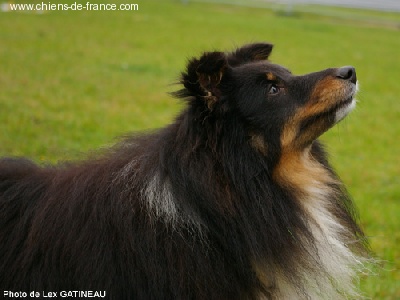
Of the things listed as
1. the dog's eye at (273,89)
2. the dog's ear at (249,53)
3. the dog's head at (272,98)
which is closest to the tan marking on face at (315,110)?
the dog's head at (272,98)

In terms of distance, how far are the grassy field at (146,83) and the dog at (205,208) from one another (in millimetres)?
522

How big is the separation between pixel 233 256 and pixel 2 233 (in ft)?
4.56

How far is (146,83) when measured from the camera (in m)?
12.7

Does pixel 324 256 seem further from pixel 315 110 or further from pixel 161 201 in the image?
pixel 161 201

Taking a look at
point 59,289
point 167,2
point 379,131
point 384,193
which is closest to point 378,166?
point 384,193

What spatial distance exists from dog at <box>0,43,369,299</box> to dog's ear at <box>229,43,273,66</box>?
24cm

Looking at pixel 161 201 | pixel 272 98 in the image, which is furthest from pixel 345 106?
pixel 161 201

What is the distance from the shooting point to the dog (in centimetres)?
327

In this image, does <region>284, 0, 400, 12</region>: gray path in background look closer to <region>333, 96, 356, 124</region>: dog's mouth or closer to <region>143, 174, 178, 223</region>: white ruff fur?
<region>333, 96, 356, 124</region>: dog's mouth

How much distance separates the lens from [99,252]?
10.9 ft

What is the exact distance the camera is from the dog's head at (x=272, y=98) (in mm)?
3412

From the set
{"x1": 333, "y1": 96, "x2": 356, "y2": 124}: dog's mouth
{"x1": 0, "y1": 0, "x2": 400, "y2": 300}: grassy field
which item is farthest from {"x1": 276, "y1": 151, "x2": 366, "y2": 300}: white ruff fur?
{"x1": 0, "y1": 0, "x2": 400, "y2": 300}: grassy field

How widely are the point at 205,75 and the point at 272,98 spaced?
1.50 feet

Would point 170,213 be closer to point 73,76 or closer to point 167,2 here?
point 73,76
